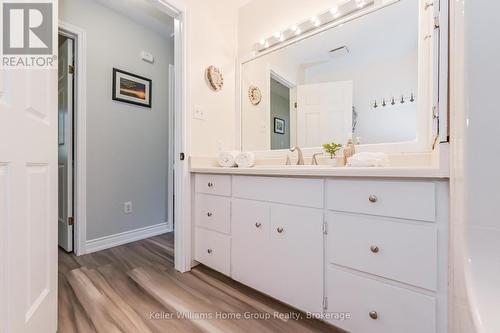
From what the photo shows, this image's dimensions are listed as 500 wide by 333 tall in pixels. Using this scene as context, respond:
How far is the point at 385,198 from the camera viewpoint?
3.01 feet

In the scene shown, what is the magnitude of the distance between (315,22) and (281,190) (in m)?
1.36

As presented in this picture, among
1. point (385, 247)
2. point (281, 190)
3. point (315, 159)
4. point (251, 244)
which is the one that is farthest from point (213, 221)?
point (385, 247)

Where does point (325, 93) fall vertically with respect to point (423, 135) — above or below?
above

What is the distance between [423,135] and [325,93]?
72 cm

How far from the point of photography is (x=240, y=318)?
1.22m

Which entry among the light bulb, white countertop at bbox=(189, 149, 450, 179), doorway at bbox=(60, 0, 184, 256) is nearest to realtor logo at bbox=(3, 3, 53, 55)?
doorway at bbox=(60, 0, 184, 256)

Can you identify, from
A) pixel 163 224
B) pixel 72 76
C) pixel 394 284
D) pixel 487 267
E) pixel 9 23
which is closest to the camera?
pixel 487 267

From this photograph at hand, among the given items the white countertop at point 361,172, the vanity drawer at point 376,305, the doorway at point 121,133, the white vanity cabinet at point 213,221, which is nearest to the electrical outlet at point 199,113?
the doorway at point 121,133

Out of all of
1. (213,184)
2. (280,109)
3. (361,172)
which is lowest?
(213,184)

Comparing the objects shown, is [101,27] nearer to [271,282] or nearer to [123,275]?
[123,275]

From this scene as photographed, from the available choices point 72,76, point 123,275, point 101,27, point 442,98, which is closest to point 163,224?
point 123,275

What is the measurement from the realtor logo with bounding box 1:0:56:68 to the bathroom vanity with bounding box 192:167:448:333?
1.04 metres

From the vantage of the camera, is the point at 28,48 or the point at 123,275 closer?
the point at 28,48

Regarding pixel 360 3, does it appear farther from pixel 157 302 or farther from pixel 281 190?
pixel 157 302
